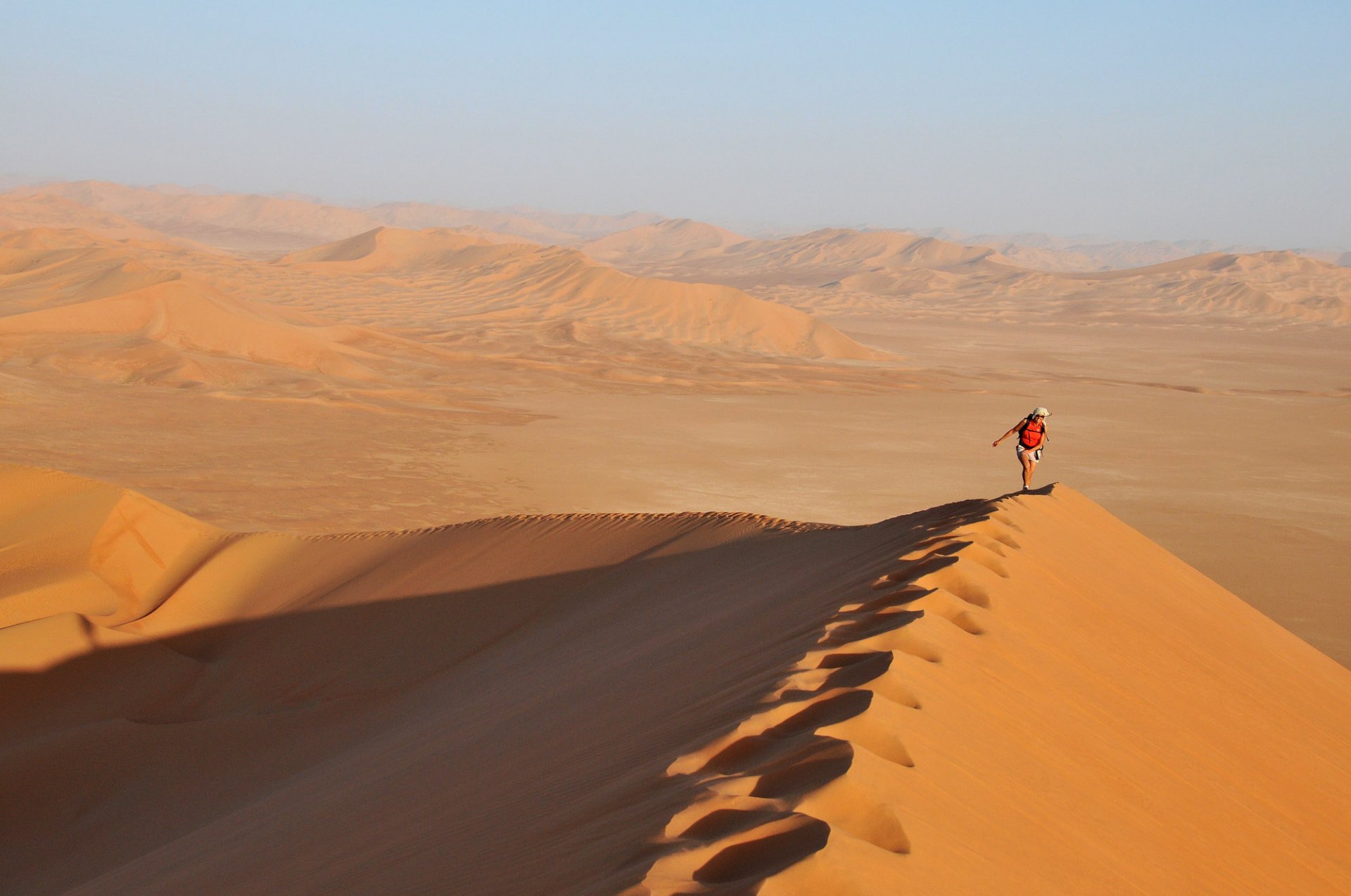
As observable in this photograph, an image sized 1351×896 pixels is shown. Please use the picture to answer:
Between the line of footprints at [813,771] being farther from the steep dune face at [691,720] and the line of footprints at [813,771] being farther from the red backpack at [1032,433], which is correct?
the red backpack at [1032,433]

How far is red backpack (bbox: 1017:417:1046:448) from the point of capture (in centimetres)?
893

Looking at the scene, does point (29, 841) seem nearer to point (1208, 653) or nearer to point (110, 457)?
point (1208, 653)

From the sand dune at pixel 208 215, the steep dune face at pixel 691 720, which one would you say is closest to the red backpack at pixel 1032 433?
the steep dune face at pixel 691 720

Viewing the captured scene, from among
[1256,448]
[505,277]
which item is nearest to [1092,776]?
[1256,448]

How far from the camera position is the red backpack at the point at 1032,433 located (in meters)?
8.93

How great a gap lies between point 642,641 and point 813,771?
9.56 feet

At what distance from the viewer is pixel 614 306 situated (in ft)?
152

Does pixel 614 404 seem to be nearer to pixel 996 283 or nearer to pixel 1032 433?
pixel 1032 433

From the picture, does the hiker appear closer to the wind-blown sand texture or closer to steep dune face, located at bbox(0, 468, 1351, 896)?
steep dune face, located at bbox(0, 468, 1351, 896)

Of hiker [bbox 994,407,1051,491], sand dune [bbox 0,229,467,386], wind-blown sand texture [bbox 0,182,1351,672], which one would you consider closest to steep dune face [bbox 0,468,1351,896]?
hiker [bbox 994,407,1051,491]

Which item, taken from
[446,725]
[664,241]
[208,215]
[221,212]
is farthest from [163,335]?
[221,212]

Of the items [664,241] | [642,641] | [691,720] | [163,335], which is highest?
[664,241]

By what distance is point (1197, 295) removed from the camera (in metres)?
73.9

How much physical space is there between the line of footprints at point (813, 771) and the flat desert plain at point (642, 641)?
11mm
